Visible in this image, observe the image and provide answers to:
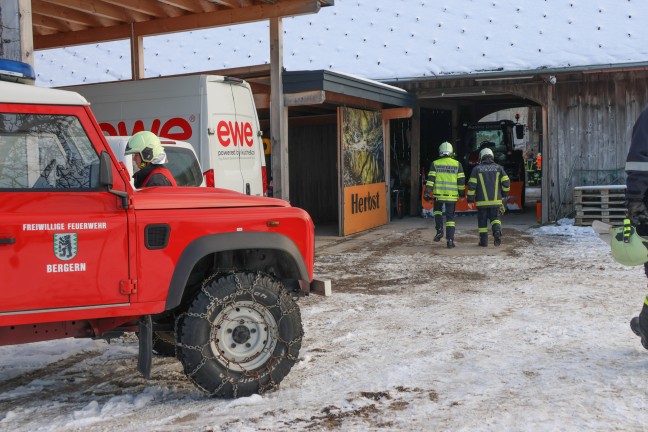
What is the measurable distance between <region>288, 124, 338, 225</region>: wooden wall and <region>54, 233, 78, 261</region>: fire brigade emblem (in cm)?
1640

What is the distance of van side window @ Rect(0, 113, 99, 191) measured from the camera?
4738 mm

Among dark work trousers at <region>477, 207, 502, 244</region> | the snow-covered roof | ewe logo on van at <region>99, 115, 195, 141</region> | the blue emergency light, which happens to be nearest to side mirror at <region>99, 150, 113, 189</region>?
the blue emergency light

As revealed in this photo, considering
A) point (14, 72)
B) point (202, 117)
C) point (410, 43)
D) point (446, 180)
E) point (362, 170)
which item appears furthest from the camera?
point (410, 43)

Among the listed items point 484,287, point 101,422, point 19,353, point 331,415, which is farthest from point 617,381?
point 19,353

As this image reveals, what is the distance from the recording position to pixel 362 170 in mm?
17688

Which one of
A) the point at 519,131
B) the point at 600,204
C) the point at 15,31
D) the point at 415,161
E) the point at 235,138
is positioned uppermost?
the point at 15,31

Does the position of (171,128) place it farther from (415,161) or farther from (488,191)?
(415,161)

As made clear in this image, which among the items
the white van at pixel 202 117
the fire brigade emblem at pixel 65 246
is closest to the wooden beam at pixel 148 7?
the white van at pixel 202 117

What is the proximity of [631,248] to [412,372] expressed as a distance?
1.89 meters

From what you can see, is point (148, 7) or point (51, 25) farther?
point (51, 25)

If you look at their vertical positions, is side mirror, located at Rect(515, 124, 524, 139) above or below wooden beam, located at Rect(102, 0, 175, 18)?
below

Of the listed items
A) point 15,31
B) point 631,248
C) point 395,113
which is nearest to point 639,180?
point 631,248

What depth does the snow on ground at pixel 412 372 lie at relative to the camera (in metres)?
4.93

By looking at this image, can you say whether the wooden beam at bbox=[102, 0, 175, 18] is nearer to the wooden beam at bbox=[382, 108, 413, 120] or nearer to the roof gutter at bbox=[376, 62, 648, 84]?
the roof gutter at bbox=[376, 62, 648, 84]
